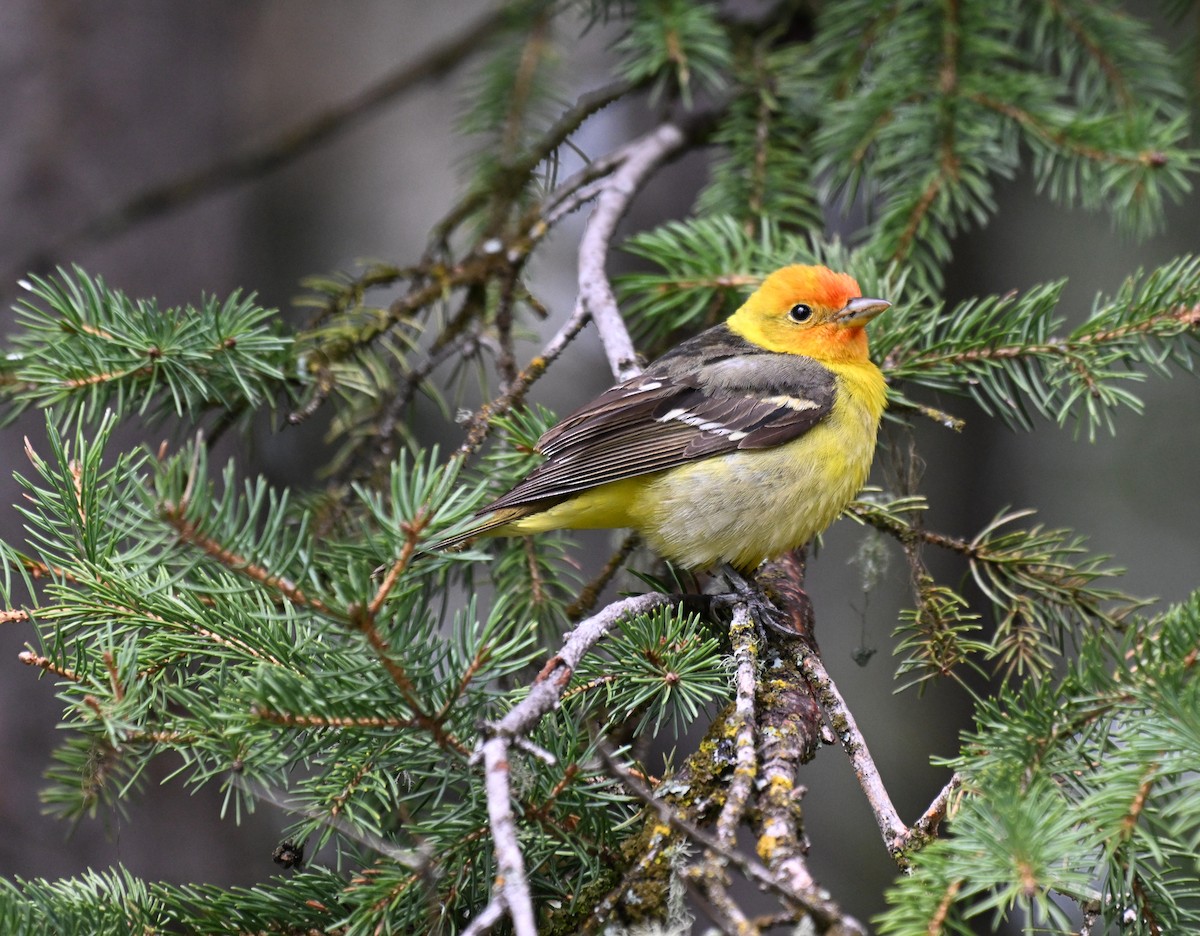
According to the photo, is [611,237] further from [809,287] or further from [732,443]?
[732,443]

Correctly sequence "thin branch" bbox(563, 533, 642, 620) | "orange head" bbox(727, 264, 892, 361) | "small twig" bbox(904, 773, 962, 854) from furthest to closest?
"orange head" bbox(727, 264, 892, 361), "thin branch" bbox(563, 533, 642, 620), "small twig" bbox(904, 773, 962, 854)

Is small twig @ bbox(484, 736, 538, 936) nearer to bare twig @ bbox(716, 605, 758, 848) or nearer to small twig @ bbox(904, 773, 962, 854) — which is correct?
bare twig @ bbox(716, 605, 758, 848)

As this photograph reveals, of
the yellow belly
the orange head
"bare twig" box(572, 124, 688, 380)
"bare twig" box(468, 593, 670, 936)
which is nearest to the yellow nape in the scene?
the orange head

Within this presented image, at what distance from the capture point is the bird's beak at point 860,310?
3000mm

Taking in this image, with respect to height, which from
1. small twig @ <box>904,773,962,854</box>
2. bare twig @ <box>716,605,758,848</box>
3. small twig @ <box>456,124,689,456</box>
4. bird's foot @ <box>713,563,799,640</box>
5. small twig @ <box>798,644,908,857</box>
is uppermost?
small twig @ <box>456,124,689,456</box>

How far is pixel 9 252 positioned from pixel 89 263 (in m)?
0.31

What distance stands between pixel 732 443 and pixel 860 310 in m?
0.54

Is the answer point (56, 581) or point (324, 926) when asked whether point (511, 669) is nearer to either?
point (324, 926)

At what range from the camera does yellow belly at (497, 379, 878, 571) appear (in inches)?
113

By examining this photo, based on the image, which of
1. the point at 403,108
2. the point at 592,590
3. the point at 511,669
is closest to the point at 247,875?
the point at 592,590

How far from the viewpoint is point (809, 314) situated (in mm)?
3240

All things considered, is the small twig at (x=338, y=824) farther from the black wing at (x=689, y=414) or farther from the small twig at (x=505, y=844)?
the black wing at (x=689, y=414)

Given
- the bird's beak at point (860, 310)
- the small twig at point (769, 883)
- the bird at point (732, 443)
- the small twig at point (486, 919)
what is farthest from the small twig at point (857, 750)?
the bird's beak at point (860, 310)

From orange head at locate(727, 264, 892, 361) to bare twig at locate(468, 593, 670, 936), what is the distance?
1514mm
